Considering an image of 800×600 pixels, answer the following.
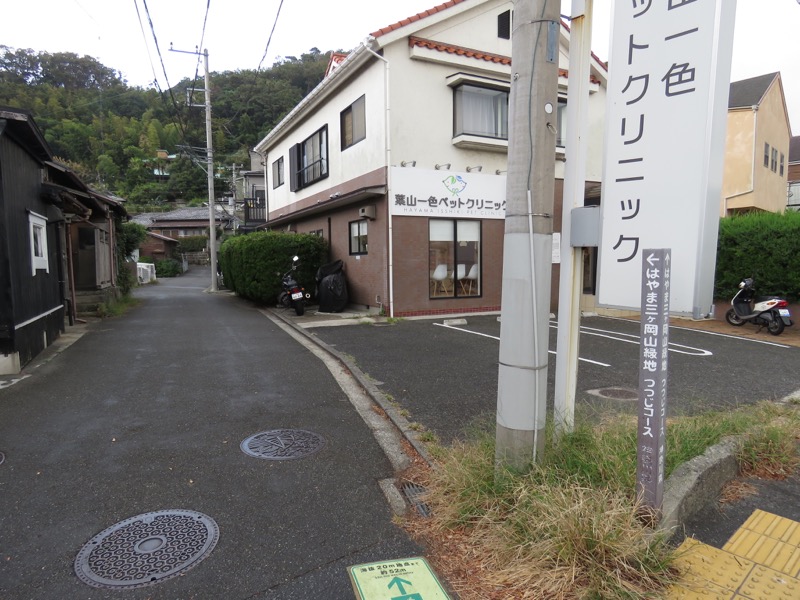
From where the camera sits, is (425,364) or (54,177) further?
(54,177)

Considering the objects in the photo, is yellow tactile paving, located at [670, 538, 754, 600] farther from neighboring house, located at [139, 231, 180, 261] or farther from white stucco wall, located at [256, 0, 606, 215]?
neighboring house, located at [139, 231, 180, 261]

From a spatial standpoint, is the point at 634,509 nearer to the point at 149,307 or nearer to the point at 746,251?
the point at 746,251

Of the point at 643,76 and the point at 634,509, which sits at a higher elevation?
the point at 643,76

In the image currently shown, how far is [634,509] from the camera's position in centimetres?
243

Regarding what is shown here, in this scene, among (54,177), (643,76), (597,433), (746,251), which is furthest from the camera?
(746,251)

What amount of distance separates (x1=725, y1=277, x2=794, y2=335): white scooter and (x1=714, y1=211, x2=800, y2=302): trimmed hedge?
0.36 metres

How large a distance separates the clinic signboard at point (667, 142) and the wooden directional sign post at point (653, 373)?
15.8 inches

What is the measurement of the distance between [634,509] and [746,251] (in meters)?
11.2

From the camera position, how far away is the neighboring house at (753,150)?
782 inches

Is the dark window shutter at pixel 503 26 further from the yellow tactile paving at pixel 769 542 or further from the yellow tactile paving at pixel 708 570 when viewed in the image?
the yellow tactile paving at pixel 708 570

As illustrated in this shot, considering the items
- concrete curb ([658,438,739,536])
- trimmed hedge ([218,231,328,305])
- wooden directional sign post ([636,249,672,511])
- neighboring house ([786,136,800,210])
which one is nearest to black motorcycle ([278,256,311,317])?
trimmed hedge ([218,231,328,305])

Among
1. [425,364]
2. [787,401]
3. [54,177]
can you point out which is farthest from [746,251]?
[54,177]

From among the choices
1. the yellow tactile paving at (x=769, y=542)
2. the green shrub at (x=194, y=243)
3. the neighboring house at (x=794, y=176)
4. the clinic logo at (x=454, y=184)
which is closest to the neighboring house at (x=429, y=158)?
the clinic logo at (x=454, y=184)

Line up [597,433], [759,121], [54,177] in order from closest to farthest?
[597,433]
[54,177]
[759,121]
